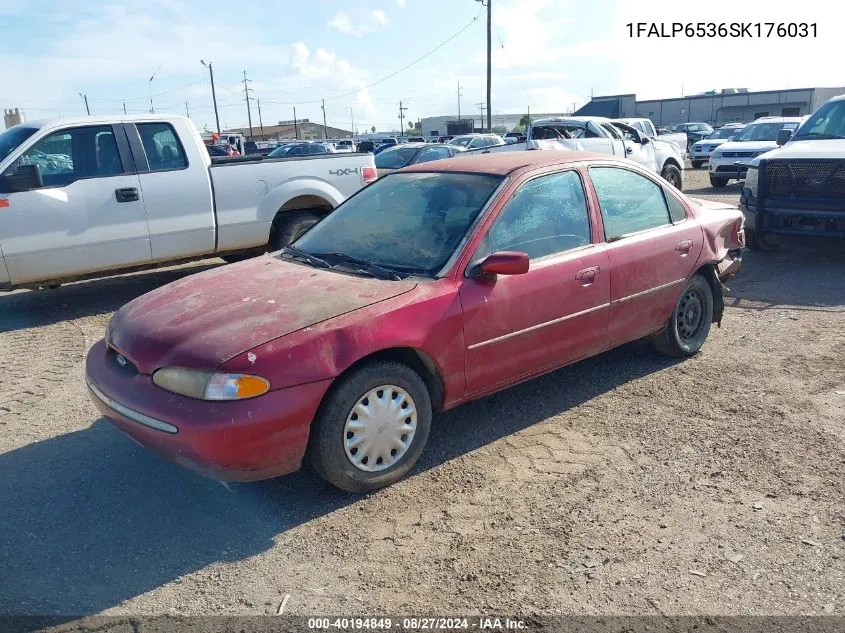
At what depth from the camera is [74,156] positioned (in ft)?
23.2

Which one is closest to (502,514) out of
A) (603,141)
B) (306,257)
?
(306,257)

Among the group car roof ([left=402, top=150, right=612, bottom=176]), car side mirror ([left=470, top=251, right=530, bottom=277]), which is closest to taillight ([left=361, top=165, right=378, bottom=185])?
car roof ([left=402, top=150, right=612, bottom=176])

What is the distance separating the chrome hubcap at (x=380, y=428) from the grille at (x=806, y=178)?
6.80m

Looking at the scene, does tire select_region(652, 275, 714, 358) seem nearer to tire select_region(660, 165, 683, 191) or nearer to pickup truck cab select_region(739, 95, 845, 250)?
pickup truck cab select_region(739, 95, 845, 250)

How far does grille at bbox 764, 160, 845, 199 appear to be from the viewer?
8.12 meters

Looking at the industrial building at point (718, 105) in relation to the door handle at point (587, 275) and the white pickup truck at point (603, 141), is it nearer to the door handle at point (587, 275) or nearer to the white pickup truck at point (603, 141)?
the white pickup truck at point (603, 141)

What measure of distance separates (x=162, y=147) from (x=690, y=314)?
5520 mm

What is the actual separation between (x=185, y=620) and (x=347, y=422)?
3.62 ft

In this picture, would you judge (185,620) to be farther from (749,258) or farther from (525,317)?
(749,258)

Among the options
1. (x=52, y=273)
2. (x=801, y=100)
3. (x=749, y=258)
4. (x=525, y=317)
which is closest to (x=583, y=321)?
(x=525, y=317)

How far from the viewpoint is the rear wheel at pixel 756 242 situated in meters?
9.23

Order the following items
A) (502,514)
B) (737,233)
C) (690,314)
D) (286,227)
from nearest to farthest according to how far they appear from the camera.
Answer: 1. (502,514)
2. (690,314)
3. (737,233)
4. (286,227)

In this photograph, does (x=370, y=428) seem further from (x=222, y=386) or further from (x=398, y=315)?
(x=222, y=386)

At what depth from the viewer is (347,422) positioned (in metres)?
3.45
